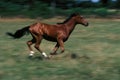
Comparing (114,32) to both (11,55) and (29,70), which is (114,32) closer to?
(11,55)

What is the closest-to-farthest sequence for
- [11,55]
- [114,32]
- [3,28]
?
[11,55] < [114,32] < [3,28]

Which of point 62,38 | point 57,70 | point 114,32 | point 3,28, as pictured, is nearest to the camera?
point 57,70

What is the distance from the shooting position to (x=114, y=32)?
1994 centimetres

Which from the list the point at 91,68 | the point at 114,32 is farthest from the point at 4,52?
→ the point at 114,32

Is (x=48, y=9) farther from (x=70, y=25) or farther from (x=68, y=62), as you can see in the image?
(x=68, y=62)

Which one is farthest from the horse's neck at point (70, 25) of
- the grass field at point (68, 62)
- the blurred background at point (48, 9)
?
the blurred background at point (48, 9)

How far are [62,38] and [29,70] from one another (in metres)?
1.52

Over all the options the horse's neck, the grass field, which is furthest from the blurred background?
the horse's neck

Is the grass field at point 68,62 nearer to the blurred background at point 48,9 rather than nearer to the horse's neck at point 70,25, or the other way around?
the horse's neck at point 70,25

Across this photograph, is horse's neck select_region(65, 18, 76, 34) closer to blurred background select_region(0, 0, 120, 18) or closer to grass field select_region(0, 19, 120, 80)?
grass field select_region(0, 19, 120, 80)

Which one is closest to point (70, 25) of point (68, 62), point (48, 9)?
point (68, 62)

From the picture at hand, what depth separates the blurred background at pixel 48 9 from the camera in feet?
96.8

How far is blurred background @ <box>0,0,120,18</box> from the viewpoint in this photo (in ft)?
96.8

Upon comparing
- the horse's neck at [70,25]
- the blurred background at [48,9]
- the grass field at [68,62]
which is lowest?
the blurred background at [48,9]
